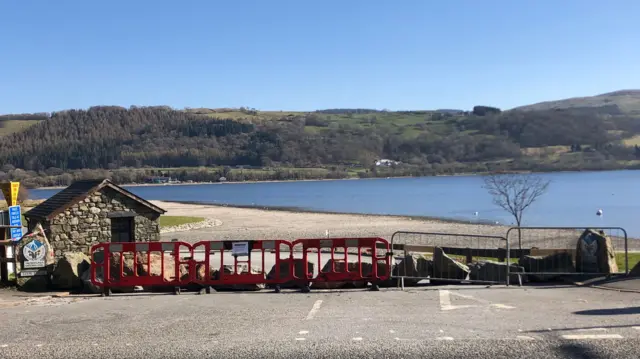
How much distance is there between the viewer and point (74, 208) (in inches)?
Answer: 818

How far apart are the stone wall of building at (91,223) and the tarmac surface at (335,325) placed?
779 centimetres

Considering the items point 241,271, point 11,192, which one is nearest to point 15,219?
point 11,192

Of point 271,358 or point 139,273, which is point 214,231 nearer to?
point 139,273

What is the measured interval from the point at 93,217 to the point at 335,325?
1377 cm

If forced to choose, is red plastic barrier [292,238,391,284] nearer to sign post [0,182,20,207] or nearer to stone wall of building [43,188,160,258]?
sign post [0,182,20,207]

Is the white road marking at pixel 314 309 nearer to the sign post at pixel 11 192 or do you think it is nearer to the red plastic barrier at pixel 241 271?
the red plastic barrier at pixel 241 271

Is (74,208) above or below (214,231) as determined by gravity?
above

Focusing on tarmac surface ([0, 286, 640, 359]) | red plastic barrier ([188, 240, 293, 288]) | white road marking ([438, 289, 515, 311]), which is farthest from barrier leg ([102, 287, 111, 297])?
white road marking ([438, 289, 515, 311])

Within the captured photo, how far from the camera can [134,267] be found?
13859mm

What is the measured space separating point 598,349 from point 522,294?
4637mm

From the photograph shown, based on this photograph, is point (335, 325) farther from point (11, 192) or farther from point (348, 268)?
point (11, 192)

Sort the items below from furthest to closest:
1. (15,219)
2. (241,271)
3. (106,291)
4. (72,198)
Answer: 1. (72,198)
2. (15,219)
3. (241,271)
4. (106,291)

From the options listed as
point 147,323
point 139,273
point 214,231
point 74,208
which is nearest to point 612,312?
point 147,323

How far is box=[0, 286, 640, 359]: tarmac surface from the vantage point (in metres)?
8.24
